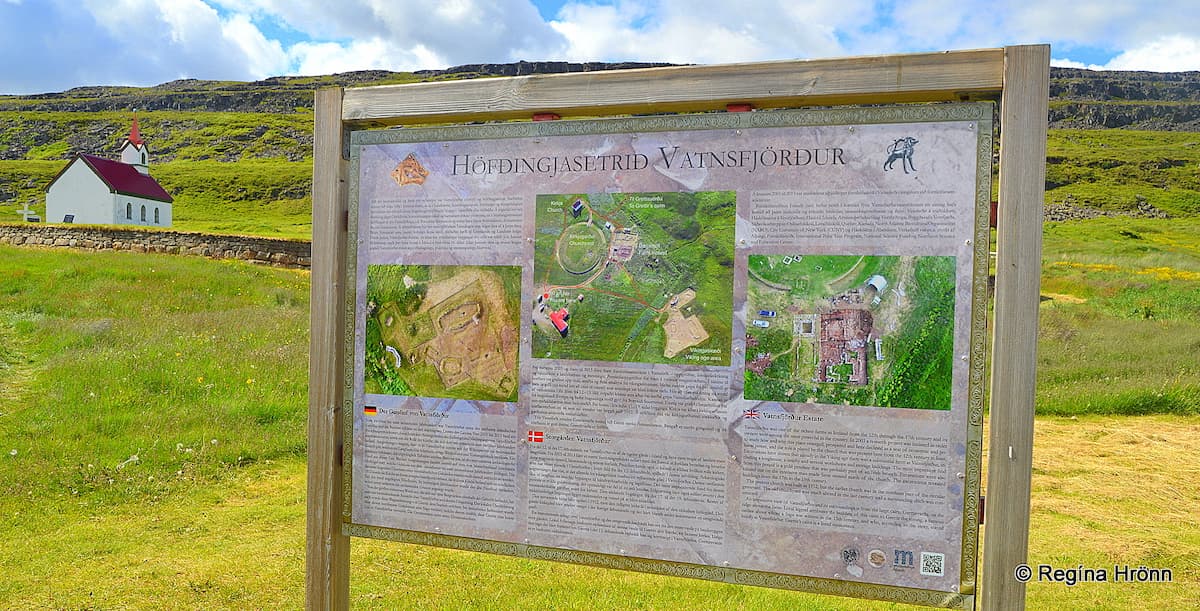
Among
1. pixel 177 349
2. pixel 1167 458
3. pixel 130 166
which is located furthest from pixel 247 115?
pixel 1167 458

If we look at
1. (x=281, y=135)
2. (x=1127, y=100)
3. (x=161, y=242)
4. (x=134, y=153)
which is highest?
(x=1127, y=100)

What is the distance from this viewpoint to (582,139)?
358cm

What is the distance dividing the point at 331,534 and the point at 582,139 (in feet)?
7.50

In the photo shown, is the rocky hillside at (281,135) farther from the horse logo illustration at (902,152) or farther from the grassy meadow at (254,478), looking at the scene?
the horse logo illustration at (902,152)

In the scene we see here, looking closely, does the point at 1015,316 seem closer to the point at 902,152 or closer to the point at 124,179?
the point at 902,152

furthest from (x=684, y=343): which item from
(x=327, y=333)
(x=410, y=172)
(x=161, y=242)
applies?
(x=161, y=242)

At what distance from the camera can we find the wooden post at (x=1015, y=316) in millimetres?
3053

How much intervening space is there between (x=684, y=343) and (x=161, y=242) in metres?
28.5

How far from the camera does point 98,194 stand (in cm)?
5172

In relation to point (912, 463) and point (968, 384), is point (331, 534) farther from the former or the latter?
point (968, 384)

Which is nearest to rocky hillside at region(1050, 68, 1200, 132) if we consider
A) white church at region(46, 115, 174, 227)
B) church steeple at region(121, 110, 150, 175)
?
church steeple at region(121, 110, 150, 175)

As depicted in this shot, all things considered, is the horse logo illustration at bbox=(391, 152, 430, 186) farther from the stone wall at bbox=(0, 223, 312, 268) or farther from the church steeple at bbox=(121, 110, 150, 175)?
the church steeple at bbox=(121, 110, 150, 175)

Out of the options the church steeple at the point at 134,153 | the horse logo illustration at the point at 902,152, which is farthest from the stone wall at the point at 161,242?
the church steeple at the point at 134,153

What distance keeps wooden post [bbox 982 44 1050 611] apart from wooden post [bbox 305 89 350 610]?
9.61 ft
